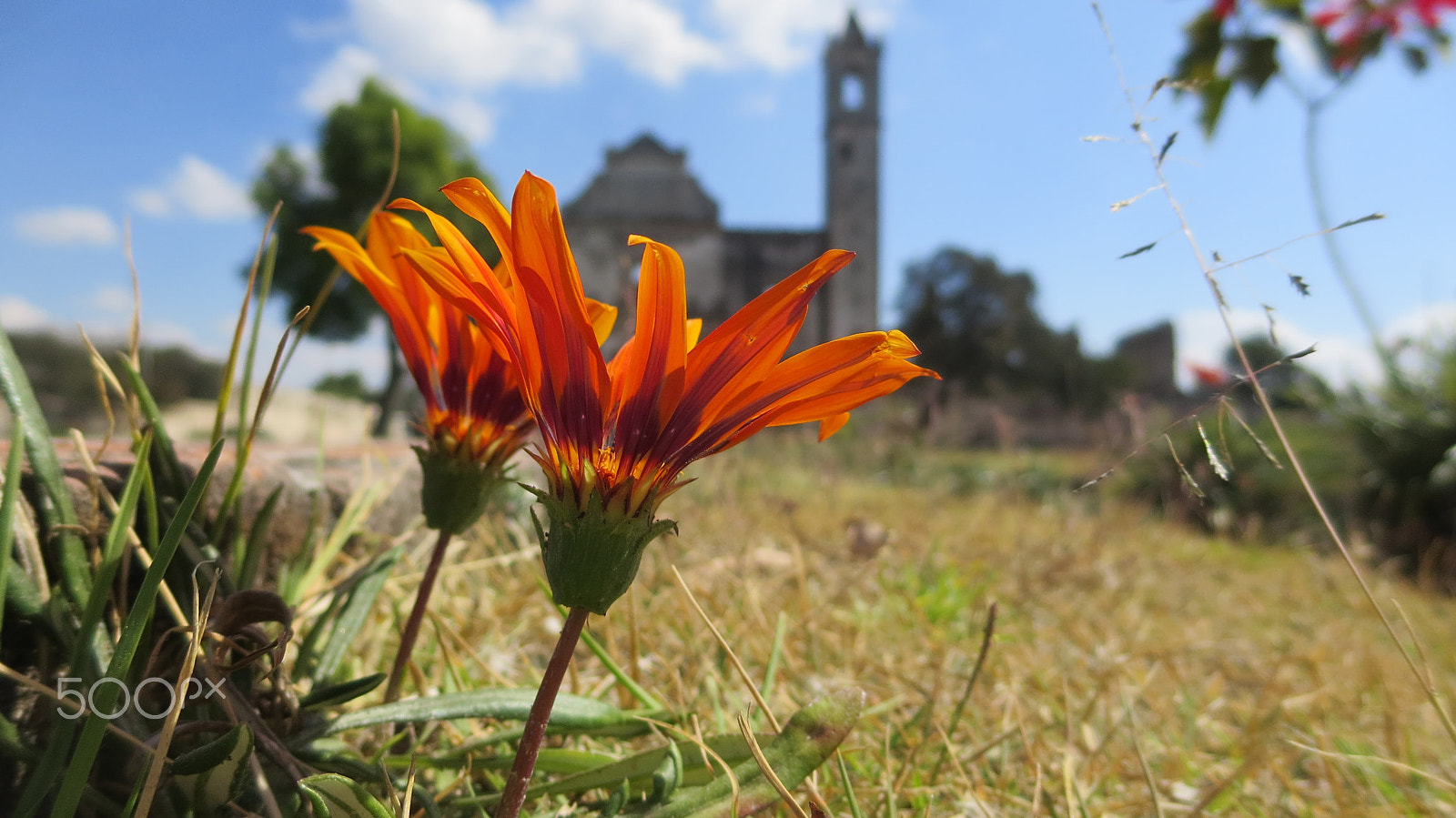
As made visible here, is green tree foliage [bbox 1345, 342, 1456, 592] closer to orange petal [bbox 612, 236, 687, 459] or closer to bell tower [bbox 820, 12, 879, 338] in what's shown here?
orange petal [bbox 612, 236, 687, 459]

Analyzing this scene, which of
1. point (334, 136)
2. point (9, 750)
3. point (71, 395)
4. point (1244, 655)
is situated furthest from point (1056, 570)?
point (334, 136)

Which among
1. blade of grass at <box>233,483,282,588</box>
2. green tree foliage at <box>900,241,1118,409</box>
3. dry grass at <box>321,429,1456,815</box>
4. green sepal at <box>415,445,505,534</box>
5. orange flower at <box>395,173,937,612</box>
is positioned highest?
green tree foliage at <box>900,241,1118,409</box>

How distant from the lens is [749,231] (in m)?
19.5

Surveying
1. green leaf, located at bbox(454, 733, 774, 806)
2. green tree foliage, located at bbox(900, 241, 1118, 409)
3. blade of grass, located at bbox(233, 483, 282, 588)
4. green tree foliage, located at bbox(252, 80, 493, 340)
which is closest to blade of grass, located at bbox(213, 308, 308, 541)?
blade of grass, located at bbox(233, 483, 282, 588)

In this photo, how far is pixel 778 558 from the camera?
172 cm

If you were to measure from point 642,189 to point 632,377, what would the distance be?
18817 millimetres

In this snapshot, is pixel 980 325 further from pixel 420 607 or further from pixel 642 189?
pixel 420 607

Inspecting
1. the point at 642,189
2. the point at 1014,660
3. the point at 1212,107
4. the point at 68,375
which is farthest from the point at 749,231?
the point at 1014,660

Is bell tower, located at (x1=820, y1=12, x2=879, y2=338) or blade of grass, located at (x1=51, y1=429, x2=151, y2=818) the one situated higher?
bell tower, located at (x1=820, y1=12, x2=879, y2=338)

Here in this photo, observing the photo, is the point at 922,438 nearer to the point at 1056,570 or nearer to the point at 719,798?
the point at 1056,570

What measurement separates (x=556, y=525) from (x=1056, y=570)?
185cm

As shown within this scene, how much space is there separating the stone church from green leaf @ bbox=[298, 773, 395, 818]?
55.1ft

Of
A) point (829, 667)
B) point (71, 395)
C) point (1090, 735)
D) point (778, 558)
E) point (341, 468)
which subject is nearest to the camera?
point (1090, 735)

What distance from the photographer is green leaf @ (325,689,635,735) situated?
67 centimetres
